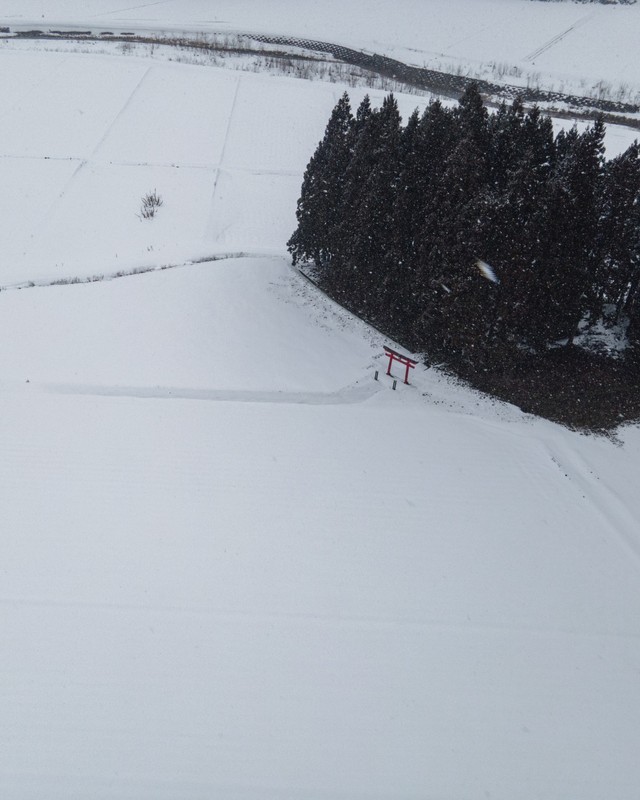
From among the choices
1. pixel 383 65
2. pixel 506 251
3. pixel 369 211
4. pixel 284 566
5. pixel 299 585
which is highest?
pixel 383 65

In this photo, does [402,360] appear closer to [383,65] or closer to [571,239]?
[571,239]

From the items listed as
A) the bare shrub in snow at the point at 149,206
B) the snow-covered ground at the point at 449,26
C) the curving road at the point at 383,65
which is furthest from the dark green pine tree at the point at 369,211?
the snow-covered ground at the point at 449,26

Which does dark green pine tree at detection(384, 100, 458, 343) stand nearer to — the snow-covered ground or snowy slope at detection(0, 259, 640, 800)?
snowy slope at detection(0, 259, 640, 800)

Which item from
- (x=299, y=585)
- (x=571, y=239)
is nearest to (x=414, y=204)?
(x=571, y=239)

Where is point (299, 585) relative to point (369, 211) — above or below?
below

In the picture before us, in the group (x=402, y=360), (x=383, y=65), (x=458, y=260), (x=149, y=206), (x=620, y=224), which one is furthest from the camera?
(x=383, y=65)

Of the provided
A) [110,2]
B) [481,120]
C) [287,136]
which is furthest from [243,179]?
[110,2]

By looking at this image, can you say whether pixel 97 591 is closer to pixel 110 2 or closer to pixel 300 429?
pixel 300 429

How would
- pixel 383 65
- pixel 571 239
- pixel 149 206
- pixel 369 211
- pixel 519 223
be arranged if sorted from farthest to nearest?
pixel 383 65
pixel 149 206
pixel 369 211
pixel 571 239
pixel 519 223
